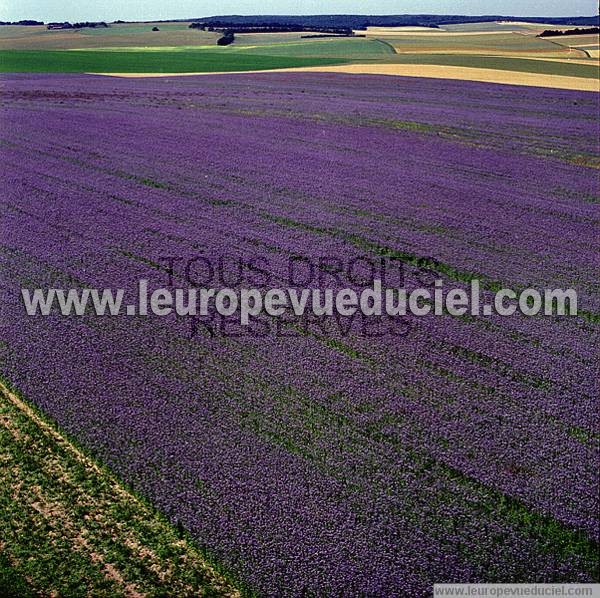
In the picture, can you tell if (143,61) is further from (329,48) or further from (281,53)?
(329,48)

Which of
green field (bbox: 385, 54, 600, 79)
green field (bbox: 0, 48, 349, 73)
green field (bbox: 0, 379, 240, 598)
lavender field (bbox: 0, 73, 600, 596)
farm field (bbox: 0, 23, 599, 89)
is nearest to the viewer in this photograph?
green field (bbox: 0, 379, 240, 598)

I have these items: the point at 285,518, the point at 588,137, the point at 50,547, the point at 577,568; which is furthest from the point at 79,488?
the point at 588,137

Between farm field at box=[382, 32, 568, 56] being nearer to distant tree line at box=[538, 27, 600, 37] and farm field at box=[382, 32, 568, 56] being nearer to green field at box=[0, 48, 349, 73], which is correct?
distant tree line at box=[538, 27, 600, 37]

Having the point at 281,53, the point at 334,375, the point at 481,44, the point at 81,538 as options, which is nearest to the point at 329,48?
the point at 281,53

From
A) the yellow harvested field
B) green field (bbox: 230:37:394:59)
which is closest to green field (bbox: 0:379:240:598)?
the yellow harvested field

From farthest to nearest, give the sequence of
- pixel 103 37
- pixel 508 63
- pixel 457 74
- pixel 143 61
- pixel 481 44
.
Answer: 1. pixel 103 37
2. pixel 481 44
3. pixel 143 61
4. pixel 508 63
5. pixel 457 74

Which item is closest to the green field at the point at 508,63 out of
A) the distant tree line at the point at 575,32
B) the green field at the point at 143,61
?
the green field at the point at 143,61

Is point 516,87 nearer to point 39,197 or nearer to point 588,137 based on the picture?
point 588,137
